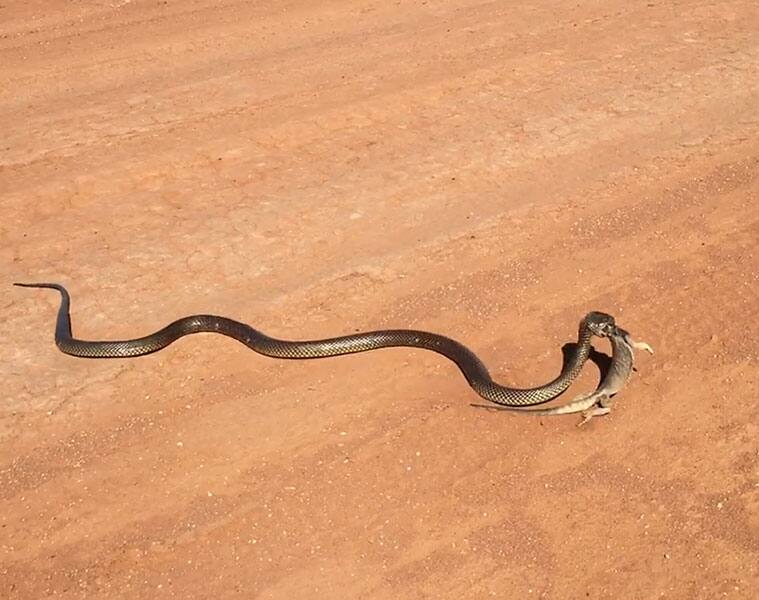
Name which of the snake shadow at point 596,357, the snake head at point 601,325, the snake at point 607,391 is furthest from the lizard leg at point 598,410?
the snake head at point 601,325

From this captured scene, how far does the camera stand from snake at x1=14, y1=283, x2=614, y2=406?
6863mm

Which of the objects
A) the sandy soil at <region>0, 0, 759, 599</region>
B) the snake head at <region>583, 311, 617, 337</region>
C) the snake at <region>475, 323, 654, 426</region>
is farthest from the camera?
the snake head at <region>583, 311, 617, 337</region>

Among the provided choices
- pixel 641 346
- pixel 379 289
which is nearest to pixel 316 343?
pixel 379 289

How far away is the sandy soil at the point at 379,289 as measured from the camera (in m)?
5.64

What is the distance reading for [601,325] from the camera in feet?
22.5

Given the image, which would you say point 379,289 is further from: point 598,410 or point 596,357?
point 598,410

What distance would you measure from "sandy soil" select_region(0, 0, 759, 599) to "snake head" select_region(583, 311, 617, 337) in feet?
1.09

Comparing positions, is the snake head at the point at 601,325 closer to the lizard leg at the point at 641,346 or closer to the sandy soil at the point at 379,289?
the lizard leg at the point at 641,346

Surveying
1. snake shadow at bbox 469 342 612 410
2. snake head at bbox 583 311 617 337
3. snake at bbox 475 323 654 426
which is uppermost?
snake head at bbox 583 311 617 337

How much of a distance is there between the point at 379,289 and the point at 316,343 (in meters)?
0.95

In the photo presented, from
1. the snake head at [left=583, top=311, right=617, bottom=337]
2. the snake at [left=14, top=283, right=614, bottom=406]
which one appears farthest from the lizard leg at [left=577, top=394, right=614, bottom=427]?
the snake head at [left=583, top=311, right=617, bottom=337]

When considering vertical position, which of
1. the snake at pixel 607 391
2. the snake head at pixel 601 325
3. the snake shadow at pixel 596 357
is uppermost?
the snake head at pixel 601 325

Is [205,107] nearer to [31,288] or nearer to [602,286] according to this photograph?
[31,288]

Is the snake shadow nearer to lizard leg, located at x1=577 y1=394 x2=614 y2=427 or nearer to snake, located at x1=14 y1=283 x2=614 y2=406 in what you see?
snake, located at x1=14 y1=283 x2=614 y2=406
